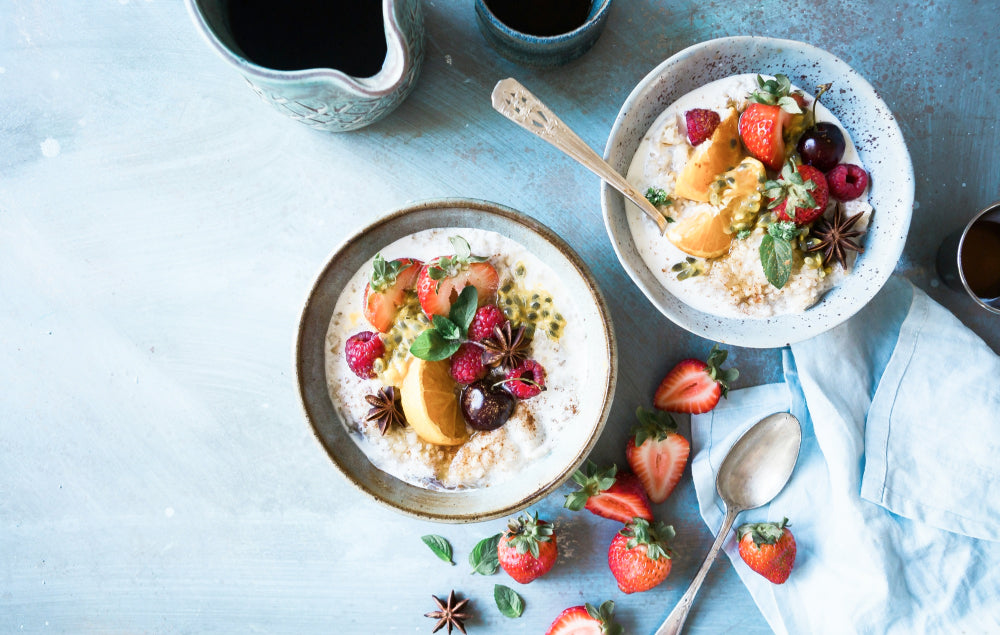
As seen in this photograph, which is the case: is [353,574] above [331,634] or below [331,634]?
above

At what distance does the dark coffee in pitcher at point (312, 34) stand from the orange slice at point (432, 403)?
22.4 inches

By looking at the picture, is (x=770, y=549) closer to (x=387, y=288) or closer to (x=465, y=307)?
(x=465, y=307)

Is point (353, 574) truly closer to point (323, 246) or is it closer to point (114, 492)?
point (114, 492)

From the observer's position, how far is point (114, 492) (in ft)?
5.15

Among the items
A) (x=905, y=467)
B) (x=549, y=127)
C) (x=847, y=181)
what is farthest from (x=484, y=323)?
(x=905, y=467)

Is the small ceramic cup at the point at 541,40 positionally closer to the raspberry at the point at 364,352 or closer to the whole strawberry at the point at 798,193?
the whole strawberry at the point at 798,193

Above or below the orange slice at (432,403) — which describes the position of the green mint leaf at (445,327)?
above

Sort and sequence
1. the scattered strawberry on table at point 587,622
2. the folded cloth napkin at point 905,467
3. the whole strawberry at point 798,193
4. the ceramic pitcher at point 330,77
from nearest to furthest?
the ceramic pitcher at point 330,77 → the whole strawberry at point 798,193 → the folded cloth napkin at point 905,467 → the scattered strawberry on table at point 587,622

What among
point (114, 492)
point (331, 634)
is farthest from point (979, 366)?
point (114, 492)

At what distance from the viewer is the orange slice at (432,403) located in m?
1.26

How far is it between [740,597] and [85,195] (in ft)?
5.62

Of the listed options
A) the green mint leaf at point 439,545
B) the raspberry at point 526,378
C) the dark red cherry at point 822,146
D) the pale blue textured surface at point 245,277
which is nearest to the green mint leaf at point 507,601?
the pale blue textured surface at point 245,277

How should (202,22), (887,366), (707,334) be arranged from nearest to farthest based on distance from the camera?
(202,22)
(707,334)
(887,366)

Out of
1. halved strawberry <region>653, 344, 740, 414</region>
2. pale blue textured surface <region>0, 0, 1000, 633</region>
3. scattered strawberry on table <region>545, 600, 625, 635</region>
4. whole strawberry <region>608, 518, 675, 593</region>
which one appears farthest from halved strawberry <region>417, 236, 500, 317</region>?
scattered strawberry on table <region>545, 600, 625, 635</region>
